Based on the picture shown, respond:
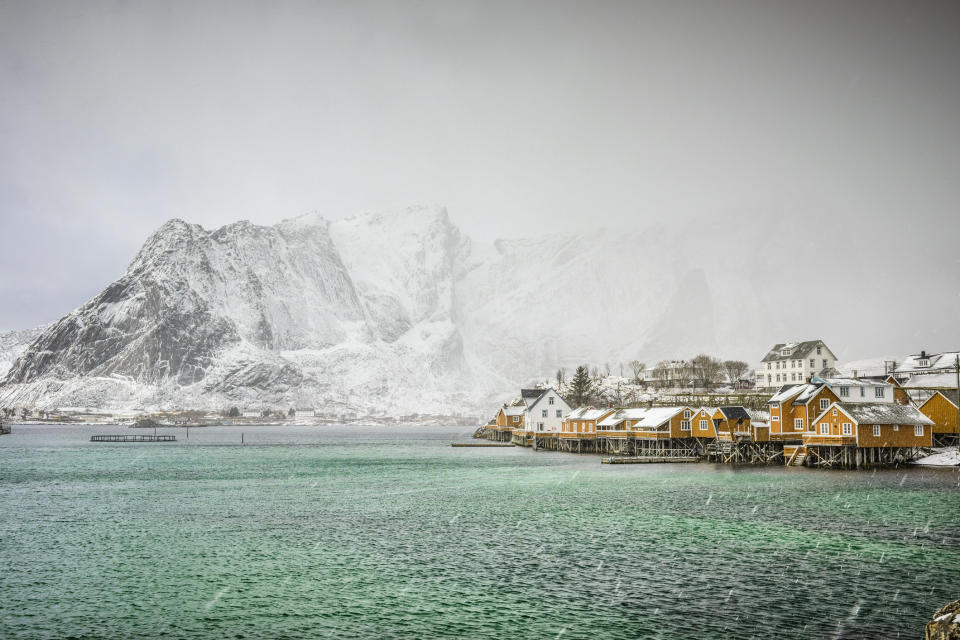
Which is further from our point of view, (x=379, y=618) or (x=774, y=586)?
(x=774, y=586)

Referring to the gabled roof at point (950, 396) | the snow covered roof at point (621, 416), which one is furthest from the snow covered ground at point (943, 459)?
the snow covered roof at point (621, 416)

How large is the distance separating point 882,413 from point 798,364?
7982 cm

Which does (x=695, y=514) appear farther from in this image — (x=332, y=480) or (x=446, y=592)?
(x=332, y=480)

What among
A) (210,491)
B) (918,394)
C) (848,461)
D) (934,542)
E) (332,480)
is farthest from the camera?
(918,394)

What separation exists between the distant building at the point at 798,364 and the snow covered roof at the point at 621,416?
61.7 meters

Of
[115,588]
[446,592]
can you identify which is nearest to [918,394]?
[446,592]

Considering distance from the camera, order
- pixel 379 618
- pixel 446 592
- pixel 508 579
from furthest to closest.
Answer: pixel 508 579, pixel 446 592, pixel 379 618

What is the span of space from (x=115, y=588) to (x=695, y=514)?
30931 mm

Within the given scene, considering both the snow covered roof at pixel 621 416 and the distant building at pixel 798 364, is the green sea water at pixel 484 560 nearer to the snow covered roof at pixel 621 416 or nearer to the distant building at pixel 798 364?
the snow covered roof at pixel 621 416

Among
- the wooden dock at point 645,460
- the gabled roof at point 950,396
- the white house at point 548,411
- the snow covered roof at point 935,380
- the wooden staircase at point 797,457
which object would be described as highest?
the snow covered roof at point 935,380

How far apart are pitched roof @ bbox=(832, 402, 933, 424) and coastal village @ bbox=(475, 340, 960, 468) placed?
0.10 meters

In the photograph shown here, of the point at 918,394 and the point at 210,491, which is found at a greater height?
the point at 918,394

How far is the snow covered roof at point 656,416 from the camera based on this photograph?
9169 centimetres

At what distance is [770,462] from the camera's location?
275 ft
